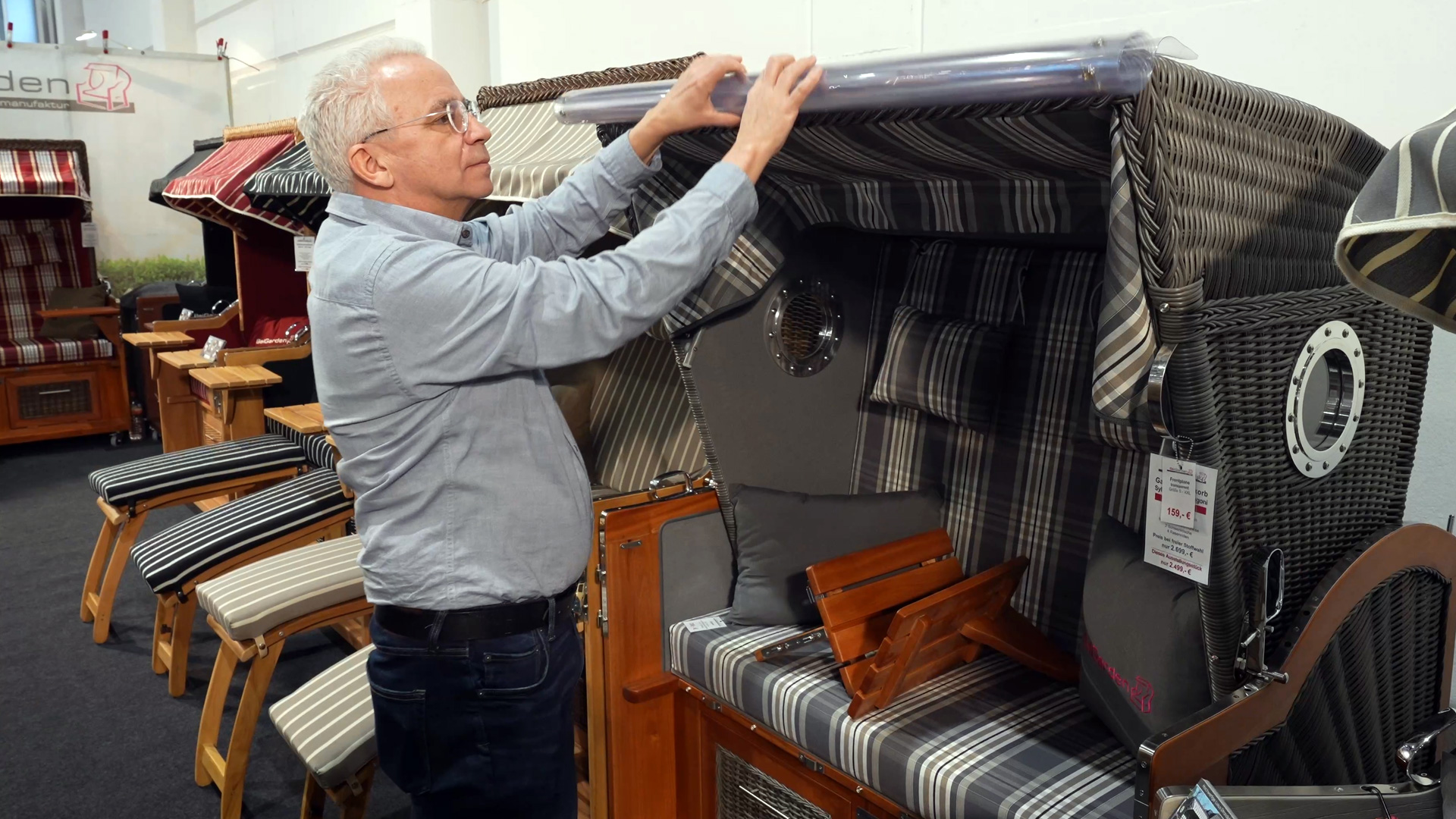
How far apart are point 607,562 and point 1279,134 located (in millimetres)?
1527

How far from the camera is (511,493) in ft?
5.60

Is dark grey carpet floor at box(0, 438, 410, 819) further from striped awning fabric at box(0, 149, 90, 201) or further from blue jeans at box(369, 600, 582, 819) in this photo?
striped awning fabric at box(0, 149, 90, 201)

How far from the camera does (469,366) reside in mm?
1547

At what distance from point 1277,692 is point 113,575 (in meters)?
3.85

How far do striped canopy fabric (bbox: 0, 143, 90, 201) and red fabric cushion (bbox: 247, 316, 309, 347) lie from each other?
2.18 metres

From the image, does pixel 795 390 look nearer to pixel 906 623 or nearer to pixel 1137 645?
pixel 906 623

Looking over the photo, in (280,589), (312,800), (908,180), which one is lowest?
(312,800)

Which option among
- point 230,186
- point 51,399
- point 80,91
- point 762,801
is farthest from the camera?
point 80,91

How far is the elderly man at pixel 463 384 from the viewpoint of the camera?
59.9 inches

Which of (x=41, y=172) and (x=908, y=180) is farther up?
(x=41, y=172)

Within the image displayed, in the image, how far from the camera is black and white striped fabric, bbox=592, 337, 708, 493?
9.93ft

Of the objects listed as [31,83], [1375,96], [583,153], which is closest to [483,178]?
[583,153]

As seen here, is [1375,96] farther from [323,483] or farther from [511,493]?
[323,483]

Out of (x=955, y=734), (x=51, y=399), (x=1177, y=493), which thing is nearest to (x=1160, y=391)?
(x=1177, y=493)
